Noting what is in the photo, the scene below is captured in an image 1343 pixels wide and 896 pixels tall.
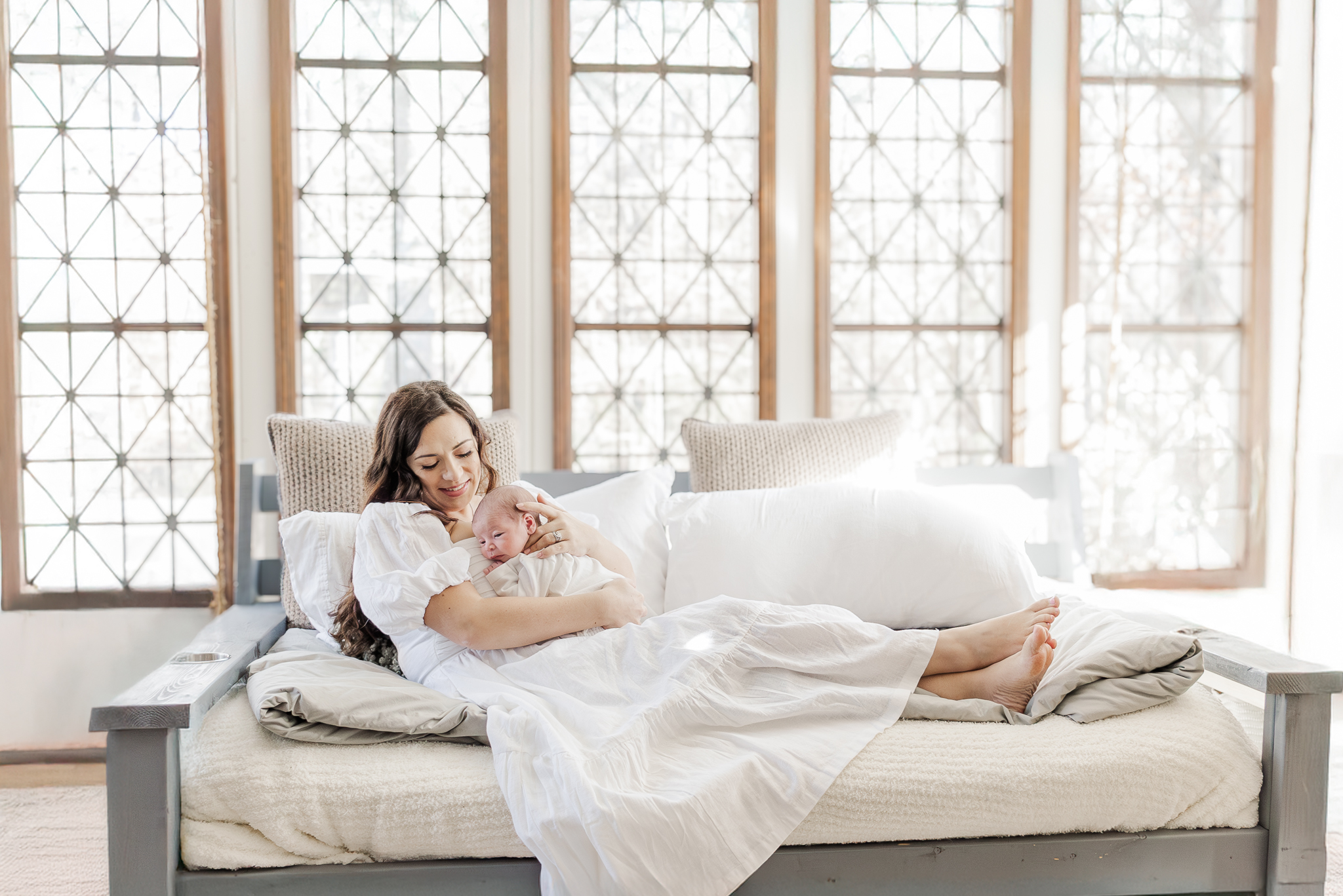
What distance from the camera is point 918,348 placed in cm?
272

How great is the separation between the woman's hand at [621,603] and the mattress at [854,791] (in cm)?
32

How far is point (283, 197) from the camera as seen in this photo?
97.3 inches

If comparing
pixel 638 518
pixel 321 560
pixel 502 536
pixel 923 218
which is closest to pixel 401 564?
A: pixel 502 536

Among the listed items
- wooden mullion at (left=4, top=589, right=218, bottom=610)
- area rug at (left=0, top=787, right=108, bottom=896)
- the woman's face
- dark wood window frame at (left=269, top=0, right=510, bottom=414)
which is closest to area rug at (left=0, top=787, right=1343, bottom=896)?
area rug at (left=0, top=787, right=108, bottom=896)

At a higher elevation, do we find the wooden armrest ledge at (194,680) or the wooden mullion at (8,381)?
the wooden mullion at (8,381)

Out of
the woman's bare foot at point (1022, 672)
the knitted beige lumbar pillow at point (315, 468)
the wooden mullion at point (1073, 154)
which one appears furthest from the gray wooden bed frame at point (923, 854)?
the wooden mullion at point (1073, 154)

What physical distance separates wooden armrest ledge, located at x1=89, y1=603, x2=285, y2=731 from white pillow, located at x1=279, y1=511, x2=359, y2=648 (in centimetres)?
11

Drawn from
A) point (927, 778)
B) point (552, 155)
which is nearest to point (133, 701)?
point (927, 778)

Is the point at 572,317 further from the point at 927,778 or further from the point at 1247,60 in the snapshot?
the point at 1247,60

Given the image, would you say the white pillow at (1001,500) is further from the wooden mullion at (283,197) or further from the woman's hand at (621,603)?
the wooden mullion at (283,197)

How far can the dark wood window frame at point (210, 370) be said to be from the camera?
246 cm

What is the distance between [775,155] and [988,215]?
26.1 inches

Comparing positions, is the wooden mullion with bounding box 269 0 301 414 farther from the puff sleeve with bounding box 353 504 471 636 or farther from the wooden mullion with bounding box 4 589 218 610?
the puff sleeve with bounding box 353 504 471 636

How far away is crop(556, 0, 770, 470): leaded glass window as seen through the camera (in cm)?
259
